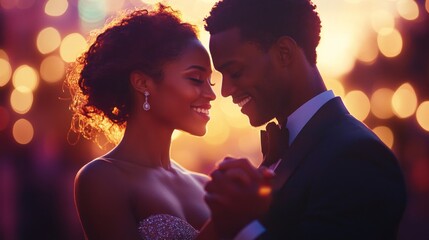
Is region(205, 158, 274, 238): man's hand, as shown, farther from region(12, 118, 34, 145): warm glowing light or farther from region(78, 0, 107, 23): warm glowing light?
region(12, 118, 34, 145): warm glowing light

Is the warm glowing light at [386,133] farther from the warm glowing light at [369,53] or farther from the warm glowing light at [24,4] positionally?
the warm glowing light at [24,4]

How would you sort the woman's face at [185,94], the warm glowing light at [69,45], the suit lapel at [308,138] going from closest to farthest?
the suit lapel at [308,138] < the woman's face at [185,94] < the warm glowing light at [69,45]

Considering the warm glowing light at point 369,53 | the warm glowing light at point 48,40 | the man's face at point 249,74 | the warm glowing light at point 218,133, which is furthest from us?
the warm glowing light at point 218,133

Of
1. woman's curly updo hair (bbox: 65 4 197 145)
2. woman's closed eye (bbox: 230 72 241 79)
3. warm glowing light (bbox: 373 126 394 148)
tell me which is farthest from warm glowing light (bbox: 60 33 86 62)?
warm glowing light (bbox: 373 126 394 148)

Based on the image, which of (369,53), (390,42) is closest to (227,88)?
(390,42)

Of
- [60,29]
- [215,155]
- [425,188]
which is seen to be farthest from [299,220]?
[215,155]

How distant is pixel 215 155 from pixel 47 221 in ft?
101

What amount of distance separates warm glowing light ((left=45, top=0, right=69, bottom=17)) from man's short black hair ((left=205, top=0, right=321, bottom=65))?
56.0 feet

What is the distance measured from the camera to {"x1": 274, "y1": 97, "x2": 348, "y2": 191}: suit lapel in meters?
4.35

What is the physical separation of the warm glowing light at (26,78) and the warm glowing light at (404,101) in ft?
40.1

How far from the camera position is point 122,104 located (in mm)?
6238

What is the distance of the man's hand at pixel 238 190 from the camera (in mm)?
3555

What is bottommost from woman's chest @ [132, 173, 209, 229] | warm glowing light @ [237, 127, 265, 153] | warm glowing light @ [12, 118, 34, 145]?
warm glowing light @ [237, 127, 265, 153]

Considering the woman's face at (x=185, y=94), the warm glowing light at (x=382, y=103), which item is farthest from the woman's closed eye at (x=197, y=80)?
the warm glowing light at (x=382, y=103)
